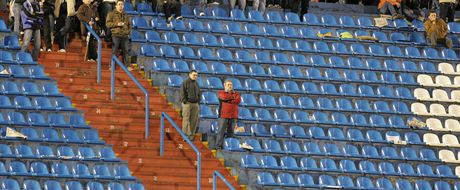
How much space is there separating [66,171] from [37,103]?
2.39 metres

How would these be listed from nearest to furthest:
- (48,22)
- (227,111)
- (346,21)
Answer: (227,111)
(48,22)
(346,21)

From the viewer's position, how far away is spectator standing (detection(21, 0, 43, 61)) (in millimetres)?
32531

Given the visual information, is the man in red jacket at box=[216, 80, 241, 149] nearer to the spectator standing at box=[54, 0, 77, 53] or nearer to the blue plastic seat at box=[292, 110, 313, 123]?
the blue plastic seat at box=[292, 110, 313, 123]

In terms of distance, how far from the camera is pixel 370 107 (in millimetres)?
35094

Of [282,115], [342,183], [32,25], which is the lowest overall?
[342,183]

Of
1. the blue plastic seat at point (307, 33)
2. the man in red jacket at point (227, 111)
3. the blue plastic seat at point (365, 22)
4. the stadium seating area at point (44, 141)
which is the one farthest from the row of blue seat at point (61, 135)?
the blue plastic seat at point (365, 22)

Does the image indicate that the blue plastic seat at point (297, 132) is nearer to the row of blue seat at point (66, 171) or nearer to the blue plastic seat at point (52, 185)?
the row of blue seat at point (66, 171)

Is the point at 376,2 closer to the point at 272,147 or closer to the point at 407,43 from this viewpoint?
the point at 407,43

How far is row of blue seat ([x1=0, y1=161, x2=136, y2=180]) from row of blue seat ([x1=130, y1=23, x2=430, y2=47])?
18.6 ft

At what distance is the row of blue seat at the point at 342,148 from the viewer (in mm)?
32062

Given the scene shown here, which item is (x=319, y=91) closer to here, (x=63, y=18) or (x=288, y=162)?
(x=288, y=162)

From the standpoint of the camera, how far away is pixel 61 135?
99.9ft

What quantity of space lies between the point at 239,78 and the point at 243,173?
146 inches

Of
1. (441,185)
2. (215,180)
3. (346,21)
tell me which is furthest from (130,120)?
(346,21)
